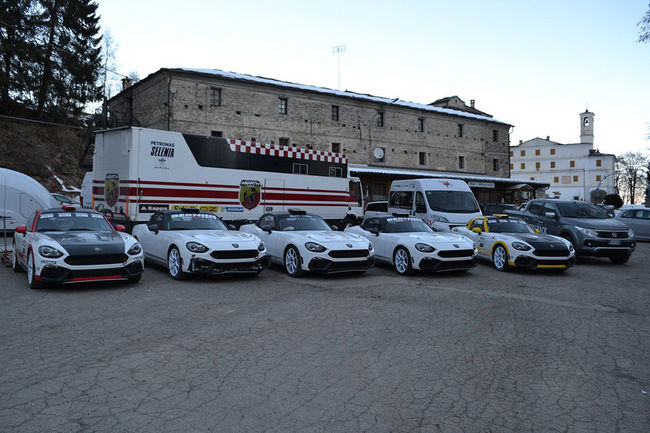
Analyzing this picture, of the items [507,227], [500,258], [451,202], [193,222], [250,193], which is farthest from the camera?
[250,193]

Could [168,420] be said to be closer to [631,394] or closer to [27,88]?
[631,394]

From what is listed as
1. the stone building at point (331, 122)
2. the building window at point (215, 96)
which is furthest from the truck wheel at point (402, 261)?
the building window at point (215, 96)

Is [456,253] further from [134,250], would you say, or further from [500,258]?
[134,250]

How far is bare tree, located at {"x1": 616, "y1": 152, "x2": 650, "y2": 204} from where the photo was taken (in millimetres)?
85125

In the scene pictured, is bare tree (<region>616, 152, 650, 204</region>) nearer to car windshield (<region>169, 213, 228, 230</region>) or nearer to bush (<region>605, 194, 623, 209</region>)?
bush (<region>605, 194, 623, 209</region>)

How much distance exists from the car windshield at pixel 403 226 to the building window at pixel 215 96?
25.7 meters

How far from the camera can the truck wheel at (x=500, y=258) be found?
38.6 feet

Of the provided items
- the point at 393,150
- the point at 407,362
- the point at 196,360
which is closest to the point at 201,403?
the point at 196,360

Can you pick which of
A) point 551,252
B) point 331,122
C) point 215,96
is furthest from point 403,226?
point 331,122

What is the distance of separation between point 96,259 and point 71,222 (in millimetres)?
1744

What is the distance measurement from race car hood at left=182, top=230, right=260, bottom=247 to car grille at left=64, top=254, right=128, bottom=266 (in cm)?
147

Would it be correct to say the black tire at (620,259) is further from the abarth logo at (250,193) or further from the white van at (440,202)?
the abarth logo at (250,193)

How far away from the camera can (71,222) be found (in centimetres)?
945

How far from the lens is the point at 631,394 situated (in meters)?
4.11
